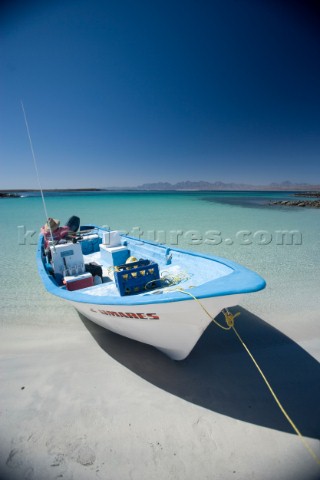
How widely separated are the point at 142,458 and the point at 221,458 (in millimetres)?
864

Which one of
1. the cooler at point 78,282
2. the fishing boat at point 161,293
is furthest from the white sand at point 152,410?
the cooler at point 78,282

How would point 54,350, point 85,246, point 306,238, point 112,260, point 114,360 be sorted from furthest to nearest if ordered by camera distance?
point 306,238, point 85,246, point 112,260, point 54,350, point 114,360

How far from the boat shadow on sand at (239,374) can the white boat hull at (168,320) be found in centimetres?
37

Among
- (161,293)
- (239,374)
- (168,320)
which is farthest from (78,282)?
(239,374)

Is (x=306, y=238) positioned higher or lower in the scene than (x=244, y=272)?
lower

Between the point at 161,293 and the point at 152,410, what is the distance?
1.52m

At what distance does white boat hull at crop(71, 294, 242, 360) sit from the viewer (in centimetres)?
260

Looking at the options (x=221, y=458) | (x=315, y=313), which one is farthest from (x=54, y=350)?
(x=315, y=313)

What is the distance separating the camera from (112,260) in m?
6.07

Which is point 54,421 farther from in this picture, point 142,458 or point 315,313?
point 315,313

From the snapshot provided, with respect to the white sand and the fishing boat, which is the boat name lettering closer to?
the fishing boat

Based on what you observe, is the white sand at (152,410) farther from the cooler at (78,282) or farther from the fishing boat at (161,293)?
the cooler at (78,282)

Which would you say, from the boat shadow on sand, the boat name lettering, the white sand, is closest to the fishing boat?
the boat name lettering

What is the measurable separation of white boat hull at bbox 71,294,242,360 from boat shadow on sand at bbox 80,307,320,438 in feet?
1.21
